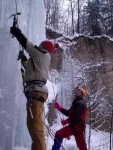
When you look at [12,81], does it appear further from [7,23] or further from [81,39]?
[81,39]

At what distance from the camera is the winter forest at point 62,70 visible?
4.34 m

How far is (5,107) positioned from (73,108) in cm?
113

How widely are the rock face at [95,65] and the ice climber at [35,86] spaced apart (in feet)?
35.4

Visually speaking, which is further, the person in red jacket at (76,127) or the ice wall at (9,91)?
the person in red jacket at (76,127)

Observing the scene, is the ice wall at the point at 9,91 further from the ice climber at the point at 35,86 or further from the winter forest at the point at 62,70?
the ice climber at the point at 35,86

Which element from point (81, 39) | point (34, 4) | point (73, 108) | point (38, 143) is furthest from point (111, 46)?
point (38, 143)

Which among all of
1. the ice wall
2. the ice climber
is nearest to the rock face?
the ice wall

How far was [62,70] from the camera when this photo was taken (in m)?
14.9

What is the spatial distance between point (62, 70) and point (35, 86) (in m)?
11.6

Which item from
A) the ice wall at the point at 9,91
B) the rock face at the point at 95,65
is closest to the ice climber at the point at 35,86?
the ice wall at the point at 9,91

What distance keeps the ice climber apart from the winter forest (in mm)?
945

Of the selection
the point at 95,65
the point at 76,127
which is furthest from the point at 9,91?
the point at 95,65

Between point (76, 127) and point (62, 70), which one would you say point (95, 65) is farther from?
point (76, 127)

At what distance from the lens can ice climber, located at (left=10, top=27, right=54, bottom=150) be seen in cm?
321
